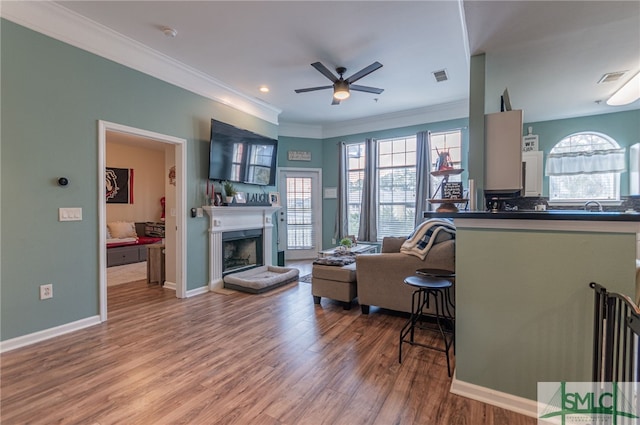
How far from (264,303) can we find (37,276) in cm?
216

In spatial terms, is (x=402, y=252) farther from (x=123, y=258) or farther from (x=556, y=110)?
(x=123, y=258)

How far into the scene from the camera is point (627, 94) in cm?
386

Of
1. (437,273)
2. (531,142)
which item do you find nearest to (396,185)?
(531,142)

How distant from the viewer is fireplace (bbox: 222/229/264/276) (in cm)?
455

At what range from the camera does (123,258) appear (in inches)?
231

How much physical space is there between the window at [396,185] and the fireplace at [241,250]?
8.63 ft

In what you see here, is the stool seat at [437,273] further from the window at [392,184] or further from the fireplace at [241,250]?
the window at [392,184]

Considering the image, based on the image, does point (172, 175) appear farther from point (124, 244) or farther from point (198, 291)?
point (124, 244)

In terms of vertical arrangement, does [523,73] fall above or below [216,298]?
above

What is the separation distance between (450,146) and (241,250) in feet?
14.1

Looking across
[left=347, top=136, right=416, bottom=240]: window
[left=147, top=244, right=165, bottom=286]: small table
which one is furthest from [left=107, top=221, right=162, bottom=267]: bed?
[left=347, top=136, right=416, bottom=240]: window

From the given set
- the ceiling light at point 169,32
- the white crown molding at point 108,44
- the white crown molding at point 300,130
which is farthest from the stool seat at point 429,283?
the white crown molding at point 300,130

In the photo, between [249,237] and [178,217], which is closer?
[178,217]

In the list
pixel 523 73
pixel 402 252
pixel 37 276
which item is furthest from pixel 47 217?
pixel 523 73
